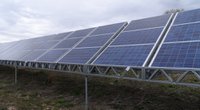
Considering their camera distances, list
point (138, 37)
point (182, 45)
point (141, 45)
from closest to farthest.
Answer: point (182, 45) < point (141, 45) < point (138, 37)

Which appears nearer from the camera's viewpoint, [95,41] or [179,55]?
[179,55]

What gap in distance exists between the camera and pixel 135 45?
522 inches

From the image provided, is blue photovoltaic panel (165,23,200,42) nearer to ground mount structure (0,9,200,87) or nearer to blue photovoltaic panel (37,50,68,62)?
ground mount structure (0,9,200,87)

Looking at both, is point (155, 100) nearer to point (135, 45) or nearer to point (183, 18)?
point (135, 45)

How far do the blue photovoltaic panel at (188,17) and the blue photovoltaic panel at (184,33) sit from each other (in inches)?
20.8

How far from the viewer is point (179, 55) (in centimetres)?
1070

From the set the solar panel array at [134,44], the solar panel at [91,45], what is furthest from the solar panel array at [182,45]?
the solar panel at [91,45]

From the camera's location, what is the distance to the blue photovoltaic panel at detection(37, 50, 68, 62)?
17.2 metres

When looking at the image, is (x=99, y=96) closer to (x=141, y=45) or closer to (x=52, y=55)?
(x=52, y=55)

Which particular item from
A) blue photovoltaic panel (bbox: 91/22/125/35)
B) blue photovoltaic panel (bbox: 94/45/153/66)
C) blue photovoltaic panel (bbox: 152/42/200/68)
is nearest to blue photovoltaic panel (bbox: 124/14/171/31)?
Answer: blue photovoltaic panel (bbox: 91/22/125/35)

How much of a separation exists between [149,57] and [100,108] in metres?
4.39

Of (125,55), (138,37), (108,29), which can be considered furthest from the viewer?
(108,29)

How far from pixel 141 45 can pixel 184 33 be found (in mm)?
2118

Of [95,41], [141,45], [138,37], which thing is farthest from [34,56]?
[141,45]
